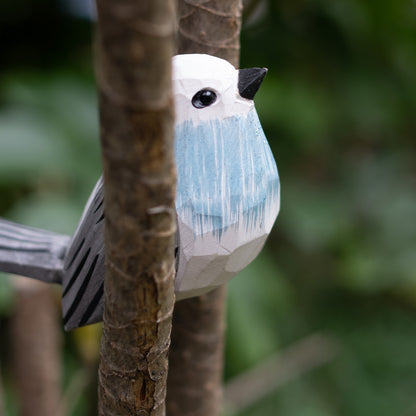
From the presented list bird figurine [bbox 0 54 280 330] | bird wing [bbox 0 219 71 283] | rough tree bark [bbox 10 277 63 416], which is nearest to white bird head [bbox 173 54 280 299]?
bird figurine [bbox 0 54 280 330]

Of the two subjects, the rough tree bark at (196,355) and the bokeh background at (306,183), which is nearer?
the rough tree bark at (196,355)

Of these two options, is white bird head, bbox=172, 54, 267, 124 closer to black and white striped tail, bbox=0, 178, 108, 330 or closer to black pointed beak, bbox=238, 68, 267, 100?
black pointed beak, bbox=238, 68, 267, 100

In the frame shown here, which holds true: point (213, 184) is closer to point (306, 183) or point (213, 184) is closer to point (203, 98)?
point (203, 98)

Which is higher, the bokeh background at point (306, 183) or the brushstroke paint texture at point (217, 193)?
the brushstroke paint texture at point (217, 193)

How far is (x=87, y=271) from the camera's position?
42 centimetres

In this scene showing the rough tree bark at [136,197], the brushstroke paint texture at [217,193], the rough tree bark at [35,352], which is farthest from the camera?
the rough tree bark at [35,352]

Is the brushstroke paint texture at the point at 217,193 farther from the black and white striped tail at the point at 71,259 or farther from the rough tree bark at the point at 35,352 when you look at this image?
the rough tree bark at the point at 35,352

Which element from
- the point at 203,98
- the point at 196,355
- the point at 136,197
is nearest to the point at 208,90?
the point at 203,98

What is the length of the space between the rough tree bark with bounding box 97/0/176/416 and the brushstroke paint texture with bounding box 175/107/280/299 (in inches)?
2.5

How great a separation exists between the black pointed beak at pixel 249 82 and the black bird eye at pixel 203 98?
2 centimetres

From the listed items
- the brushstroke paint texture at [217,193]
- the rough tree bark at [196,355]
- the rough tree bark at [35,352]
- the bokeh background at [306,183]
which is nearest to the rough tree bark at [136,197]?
the brushstroke paint texture at [217,193]

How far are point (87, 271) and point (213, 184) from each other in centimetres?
13

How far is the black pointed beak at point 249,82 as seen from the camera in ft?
1.30

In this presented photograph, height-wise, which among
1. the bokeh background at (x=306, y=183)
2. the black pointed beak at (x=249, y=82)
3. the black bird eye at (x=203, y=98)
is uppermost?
the black pointed beak at (x=249, y=82)
